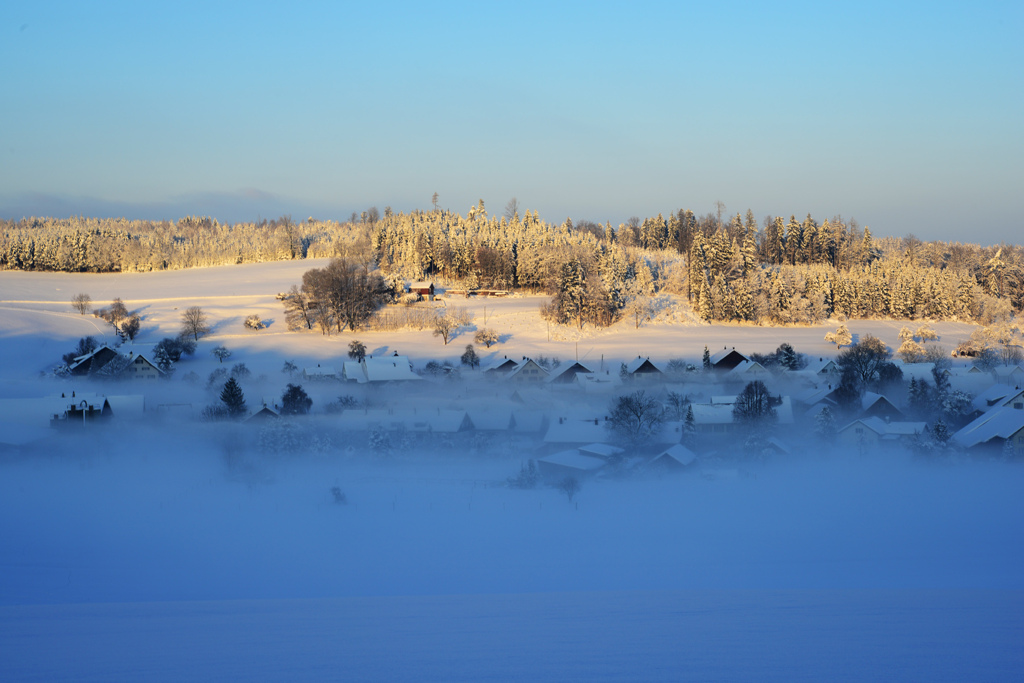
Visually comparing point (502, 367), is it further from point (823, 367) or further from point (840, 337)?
point (840, 337)

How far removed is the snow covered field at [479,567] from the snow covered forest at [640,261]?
28.3m

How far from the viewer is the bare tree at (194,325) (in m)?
43.7

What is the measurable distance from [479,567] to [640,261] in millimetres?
49983

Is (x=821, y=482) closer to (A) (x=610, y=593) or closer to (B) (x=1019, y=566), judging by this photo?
(B) (x=1019, y=566)

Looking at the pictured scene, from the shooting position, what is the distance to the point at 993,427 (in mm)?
23531

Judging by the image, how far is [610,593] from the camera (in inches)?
601

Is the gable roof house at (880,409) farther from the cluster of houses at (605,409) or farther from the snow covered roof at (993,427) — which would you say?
the snow covered roof at (993,427)

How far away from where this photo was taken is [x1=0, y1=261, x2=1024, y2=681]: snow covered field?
12.3 meters

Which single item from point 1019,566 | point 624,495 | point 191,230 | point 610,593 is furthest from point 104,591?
point 191,230

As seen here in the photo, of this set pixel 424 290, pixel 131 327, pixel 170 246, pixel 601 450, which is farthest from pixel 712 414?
pixel 170 246

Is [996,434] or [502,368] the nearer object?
[996,434]

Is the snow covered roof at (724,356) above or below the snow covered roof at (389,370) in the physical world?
above

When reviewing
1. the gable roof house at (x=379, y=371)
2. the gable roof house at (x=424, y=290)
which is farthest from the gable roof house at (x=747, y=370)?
the gable roof house at (x=424, y=290)

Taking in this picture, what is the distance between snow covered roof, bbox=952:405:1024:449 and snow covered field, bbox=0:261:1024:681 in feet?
3.89
